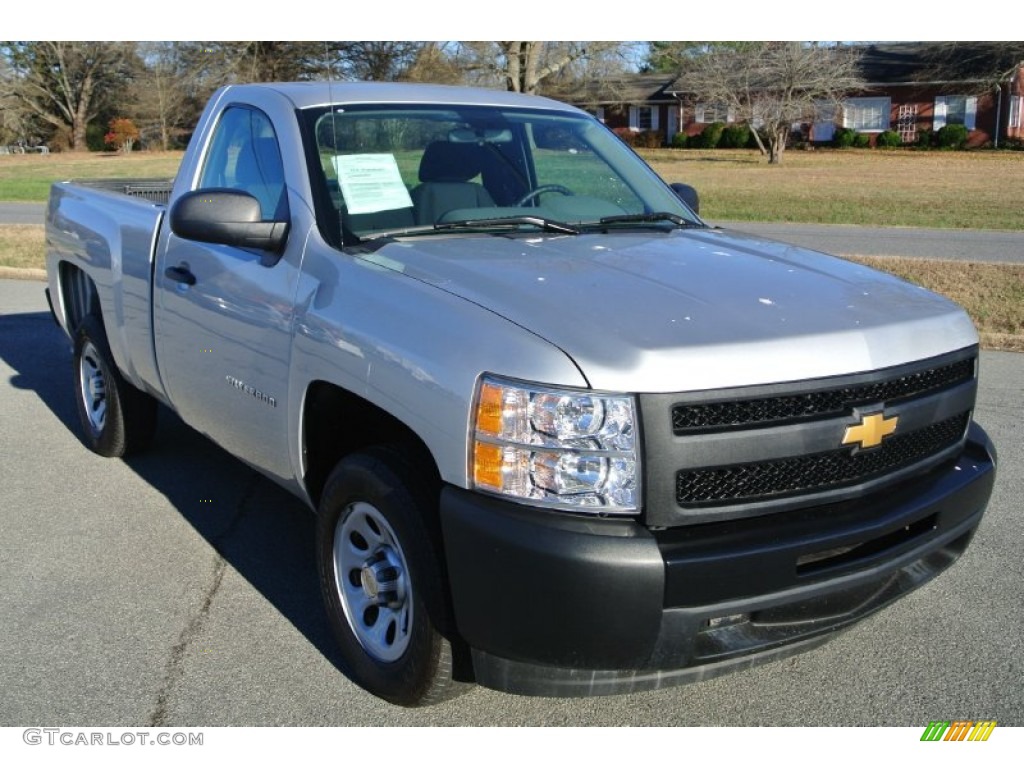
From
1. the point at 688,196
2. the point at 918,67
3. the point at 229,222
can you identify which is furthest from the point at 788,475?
the point at 918,67

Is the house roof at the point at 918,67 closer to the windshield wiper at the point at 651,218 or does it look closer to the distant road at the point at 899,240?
the distant road at the point at 899,240

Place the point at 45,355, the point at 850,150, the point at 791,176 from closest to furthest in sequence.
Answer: the point at 45,355 → the point at 791,176 → the point at 850,150

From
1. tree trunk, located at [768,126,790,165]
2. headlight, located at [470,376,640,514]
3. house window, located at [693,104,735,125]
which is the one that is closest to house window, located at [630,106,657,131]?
house window, located at [693,104,735,125]

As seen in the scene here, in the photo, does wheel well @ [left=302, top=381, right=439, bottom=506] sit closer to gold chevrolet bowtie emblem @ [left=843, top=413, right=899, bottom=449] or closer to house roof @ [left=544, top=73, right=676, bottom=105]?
gold chevrolet bowtie emblem @ [left=843, top=413, right=899, bottom=449]

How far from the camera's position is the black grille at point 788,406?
8.75 ft

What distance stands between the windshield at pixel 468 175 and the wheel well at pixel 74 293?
261cm

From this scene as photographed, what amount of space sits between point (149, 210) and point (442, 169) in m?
1.62

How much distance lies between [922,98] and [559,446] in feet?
174

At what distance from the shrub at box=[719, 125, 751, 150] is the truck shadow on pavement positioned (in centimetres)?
4588

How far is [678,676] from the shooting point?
2803 millimetres

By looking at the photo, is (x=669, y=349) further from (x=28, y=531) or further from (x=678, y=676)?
(x=28, y=531)

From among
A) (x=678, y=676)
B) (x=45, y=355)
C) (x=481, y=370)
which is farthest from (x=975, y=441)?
(x=45, y=355)

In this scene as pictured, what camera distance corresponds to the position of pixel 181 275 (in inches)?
169

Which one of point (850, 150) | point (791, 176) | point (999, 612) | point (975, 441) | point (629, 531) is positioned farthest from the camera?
point (850, 150)
